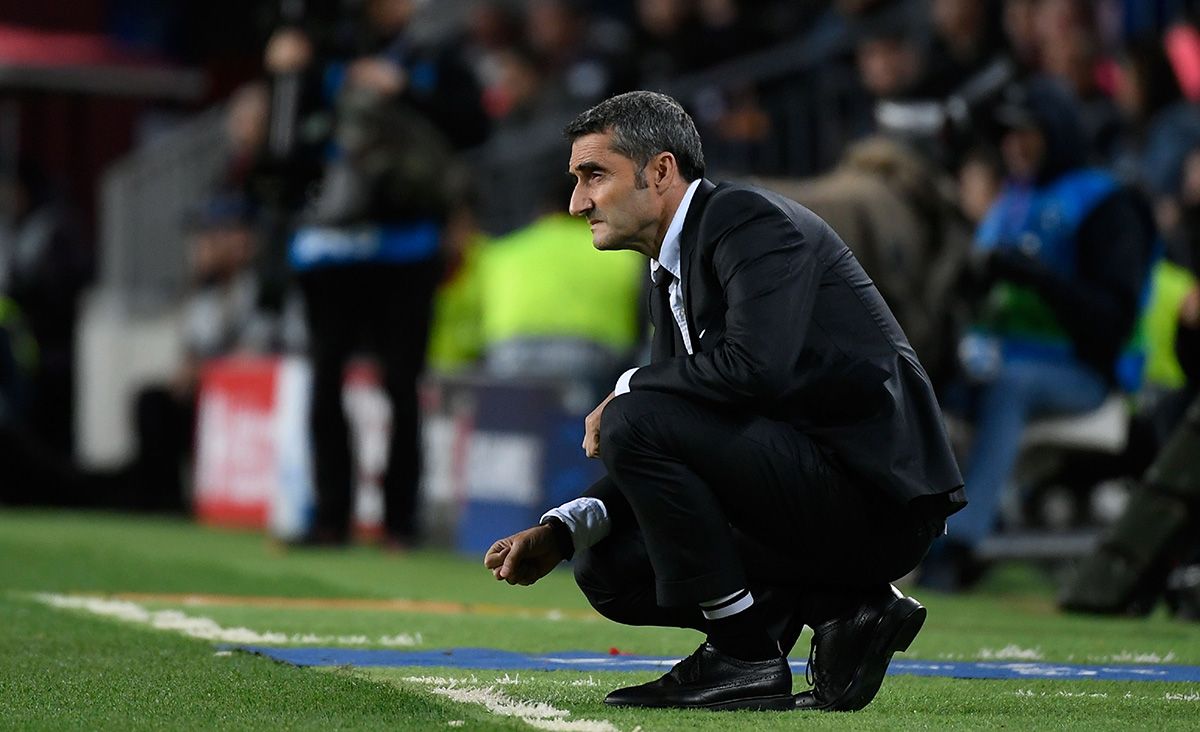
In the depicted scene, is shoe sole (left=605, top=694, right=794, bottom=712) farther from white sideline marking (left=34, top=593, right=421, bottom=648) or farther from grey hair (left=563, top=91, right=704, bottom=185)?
white sideline marking (left=34, top=593, right=421, bottom=648)

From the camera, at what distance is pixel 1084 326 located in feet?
28.2

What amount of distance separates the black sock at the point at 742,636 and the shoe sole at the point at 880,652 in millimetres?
173

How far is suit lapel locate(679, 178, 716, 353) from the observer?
4453mm

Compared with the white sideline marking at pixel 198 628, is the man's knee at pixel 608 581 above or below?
above

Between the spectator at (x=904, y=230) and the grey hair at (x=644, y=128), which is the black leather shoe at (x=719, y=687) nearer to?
the grey hair at (x=644, y=128)

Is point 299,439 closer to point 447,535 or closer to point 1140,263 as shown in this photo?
point 447,535

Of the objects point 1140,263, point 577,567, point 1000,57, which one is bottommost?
point 577,567

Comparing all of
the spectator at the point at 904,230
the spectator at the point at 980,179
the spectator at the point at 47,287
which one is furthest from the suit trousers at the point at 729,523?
the spectator at the point at 47,287

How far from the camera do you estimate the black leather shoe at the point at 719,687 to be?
4.38m

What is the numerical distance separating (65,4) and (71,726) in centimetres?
2065

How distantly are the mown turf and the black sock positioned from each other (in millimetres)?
160

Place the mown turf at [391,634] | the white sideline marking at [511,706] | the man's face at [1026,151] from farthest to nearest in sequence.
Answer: the man's face at [1026,151]
the mown turf at [391,634]
the white sideline marking at [511,706]

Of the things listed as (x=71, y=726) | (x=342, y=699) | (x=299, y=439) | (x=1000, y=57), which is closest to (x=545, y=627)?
(x=342, y=699)

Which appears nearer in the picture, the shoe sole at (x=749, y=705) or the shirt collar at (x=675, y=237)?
the shoe sole at (x=749, y=705)
